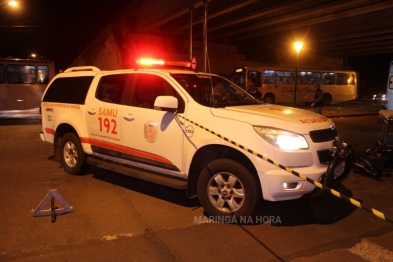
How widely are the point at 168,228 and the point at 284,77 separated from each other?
23.8m

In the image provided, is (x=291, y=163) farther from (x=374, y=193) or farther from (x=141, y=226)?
(x=374, y=193)

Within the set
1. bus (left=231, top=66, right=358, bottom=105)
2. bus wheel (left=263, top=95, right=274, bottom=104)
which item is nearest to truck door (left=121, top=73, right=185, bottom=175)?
bus (left=231, top=66, right=358, bottom=105)

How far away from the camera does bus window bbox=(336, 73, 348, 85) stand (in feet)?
97.8

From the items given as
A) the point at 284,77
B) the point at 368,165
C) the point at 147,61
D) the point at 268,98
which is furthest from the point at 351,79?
the point at 147,61

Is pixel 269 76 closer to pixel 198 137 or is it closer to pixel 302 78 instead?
pixel 302 78

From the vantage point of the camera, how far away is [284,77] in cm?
2670

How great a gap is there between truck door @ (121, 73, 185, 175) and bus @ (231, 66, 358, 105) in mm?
19317

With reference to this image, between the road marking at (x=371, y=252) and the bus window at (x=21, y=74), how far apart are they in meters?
19.0

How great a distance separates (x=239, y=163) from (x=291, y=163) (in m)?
0.62

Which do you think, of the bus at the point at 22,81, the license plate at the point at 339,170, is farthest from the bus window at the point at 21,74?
the license plate at the point at 339,170

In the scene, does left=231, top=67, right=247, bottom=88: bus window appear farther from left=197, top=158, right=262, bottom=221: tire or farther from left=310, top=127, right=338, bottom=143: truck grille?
left=197, top=158, right=262, bottom=221: tire

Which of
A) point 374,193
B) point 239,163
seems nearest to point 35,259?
point 239,163

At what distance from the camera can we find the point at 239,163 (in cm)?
446

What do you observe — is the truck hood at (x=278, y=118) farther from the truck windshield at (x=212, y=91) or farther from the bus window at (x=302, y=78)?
the bus window at (x=302, y=78)
